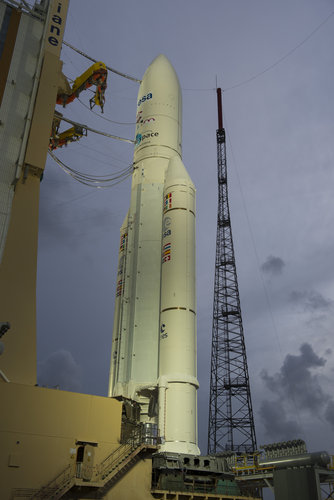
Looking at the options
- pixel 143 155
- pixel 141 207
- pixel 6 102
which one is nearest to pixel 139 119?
pixel 143 155

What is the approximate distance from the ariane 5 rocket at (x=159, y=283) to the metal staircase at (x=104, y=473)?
4.24 ft

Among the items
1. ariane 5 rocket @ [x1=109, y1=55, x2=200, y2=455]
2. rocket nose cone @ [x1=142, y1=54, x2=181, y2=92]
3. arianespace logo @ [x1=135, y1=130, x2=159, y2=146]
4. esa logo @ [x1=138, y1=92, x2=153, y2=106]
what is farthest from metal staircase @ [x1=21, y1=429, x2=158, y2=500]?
rocket nose cone @ [x1=142, y1=54, x2=181, y2=92]

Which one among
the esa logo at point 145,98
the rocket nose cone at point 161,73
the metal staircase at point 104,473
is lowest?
the metal staircase at point 104,473

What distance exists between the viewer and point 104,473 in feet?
64.2

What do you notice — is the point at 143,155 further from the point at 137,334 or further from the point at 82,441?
the point at 82,441

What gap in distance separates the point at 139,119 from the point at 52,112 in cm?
735

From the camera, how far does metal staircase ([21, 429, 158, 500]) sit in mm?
18016

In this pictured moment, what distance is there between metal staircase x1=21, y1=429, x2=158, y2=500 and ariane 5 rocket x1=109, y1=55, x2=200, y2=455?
129 centimetres

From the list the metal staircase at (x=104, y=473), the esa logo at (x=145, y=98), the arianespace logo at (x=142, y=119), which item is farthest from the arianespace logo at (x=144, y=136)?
the metal staircase at (x=104, y=473)

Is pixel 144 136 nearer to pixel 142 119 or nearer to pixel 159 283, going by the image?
pixel 142 119

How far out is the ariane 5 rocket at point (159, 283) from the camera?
73.7 ft

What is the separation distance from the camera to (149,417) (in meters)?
23.6

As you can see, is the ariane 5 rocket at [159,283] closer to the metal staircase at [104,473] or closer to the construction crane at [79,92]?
the metal staircase at [104,473]

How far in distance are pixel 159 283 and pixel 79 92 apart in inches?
492
